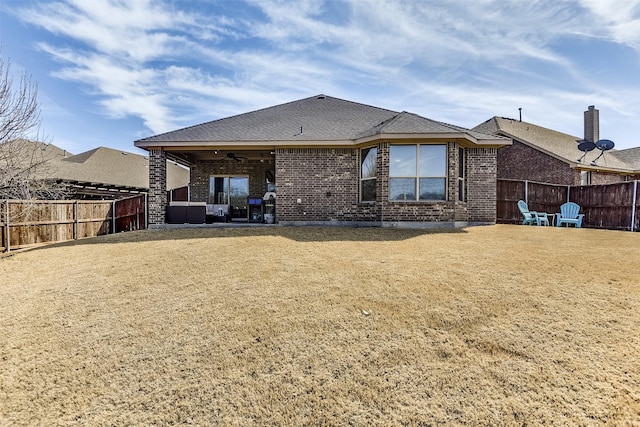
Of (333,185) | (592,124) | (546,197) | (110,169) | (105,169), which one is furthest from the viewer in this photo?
(110,169)

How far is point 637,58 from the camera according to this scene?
10.4 m

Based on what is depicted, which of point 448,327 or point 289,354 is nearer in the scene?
point 289,354

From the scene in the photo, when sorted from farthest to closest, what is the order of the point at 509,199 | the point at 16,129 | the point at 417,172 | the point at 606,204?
the point at 509,199
the point at 606,204
the point at 417,172
the point at 16,129

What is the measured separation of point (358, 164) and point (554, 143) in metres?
14.5

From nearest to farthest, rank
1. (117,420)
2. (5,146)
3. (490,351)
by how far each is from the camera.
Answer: (117,420) → (490,351) → (5,146)

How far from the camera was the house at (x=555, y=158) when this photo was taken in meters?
16.4

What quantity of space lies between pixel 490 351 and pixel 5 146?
41.8 feet

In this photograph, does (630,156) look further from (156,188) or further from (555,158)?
(156,188)

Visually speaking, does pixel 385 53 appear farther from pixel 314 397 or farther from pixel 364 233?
pixel 314 397

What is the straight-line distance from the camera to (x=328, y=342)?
10.2 feet

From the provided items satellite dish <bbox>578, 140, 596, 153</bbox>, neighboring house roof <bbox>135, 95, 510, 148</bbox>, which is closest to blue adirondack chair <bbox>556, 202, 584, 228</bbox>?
neighboring house roof <bbox>135, 95, 510, 148</bbox>

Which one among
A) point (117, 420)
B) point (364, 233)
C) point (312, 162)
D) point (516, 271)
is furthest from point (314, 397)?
point (312, 162)

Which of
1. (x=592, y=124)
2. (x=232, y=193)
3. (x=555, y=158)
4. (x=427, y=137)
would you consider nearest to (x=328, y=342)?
(x=427, y=137)

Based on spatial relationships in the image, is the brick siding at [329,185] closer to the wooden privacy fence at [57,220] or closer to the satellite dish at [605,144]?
the wooden privacy fence at [57,220]
